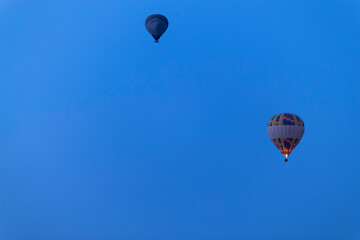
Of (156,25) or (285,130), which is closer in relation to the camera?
(285,130)

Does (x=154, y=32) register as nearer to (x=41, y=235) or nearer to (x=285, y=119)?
(x=285, y=119)

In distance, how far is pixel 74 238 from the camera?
57.0m

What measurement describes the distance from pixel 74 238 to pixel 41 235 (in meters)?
4.94

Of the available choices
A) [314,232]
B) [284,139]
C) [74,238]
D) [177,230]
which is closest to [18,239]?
[74,238]

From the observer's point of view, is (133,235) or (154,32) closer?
(154,32)

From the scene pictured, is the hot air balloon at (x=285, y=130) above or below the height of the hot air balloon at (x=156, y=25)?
below

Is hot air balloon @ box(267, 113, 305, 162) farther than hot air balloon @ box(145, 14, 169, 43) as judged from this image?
No

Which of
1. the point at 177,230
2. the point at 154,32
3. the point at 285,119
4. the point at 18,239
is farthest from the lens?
the point at 177,230

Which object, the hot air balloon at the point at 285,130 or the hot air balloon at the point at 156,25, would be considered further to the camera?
the hot air balloon at the point at 156,25

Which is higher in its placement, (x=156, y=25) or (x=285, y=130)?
(x=156, y=25)

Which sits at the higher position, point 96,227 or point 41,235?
point 96,227

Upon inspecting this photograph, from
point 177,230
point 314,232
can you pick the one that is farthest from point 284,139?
point 177,230

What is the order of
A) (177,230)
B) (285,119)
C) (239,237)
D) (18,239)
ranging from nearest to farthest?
(285,119)
(18,239)
(239,237)
(177,230)

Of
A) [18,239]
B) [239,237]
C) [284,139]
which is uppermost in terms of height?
[239,237]
